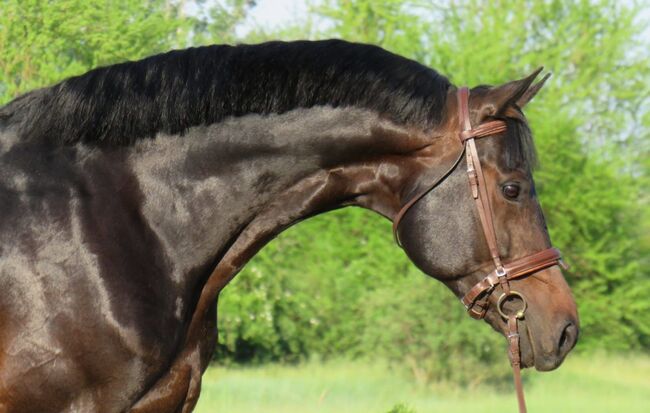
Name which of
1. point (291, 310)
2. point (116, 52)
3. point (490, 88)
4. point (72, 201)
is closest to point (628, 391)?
point (291, 310)

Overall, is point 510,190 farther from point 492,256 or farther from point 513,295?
point 513,295

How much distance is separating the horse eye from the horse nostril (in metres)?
0.50

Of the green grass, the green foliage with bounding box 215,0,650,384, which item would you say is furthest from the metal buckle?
the green foliage with bounding box 215,0,650,384

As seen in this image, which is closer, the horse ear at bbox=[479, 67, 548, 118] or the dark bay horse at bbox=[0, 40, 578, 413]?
the dark bay horse at bbox=[0, 40, 578, 413]

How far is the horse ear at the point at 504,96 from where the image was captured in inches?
135

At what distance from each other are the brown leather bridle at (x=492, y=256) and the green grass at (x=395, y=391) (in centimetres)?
538

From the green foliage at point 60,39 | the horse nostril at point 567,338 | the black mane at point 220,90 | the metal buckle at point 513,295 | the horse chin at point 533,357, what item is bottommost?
the horse chin at point 533,357

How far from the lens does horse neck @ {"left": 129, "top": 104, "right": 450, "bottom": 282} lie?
3.41 m

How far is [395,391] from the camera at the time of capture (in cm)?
1240

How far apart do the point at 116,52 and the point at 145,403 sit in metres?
9.40

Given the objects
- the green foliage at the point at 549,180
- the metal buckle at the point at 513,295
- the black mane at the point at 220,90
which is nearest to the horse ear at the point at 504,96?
the black mane at the point at 220,90

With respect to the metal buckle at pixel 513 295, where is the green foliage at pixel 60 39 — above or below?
above

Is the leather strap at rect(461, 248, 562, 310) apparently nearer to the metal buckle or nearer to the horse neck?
the metal buckle

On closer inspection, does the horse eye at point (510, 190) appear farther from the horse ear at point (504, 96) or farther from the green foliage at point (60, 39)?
the green foliage at point (60, 39)
